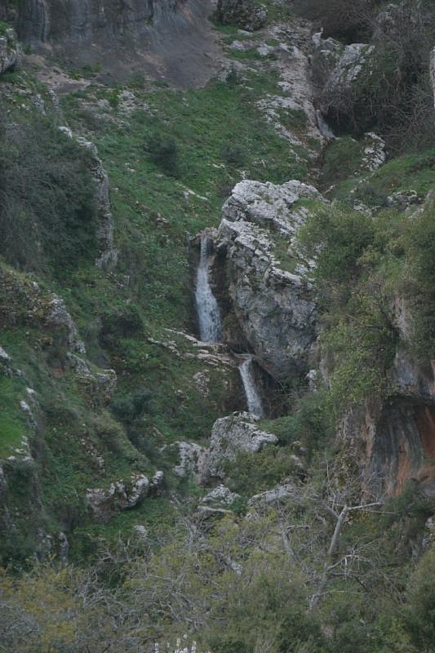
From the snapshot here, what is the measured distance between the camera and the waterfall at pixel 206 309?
48438 mm

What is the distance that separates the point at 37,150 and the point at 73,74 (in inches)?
536

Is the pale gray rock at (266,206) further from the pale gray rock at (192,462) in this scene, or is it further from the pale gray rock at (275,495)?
the pale gray rock at (275,495)

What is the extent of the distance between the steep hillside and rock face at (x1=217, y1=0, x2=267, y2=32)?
10 cm

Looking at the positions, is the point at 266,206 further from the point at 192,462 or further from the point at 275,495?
the point at 275,495


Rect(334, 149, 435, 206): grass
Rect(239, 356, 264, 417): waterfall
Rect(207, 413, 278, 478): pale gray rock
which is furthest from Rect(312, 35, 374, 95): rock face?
Rect(207, 413, 278, 478): pale gray rock

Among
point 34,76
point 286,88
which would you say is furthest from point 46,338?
point 286,88

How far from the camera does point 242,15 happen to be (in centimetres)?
6669

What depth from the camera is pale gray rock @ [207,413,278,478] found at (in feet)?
132

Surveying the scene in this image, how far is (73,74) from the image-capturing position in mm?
58438

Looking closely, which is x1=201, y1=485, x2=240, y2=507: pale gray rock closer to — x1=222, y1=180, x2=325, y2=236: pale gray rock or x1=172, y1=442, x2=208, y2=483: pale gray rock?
x1=172, y1=442, x2=208, y2=483: pale gray rock

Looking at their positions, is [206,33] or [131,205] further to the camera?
[206,33]

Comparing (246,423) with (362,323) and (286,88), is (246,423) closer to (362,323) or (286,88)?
(362,323)

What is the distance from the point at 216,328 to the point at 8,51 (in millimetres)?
11942

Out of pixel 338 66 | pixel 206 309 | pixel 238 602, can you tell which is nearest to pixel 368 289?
pixel 238 602
